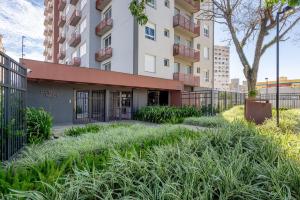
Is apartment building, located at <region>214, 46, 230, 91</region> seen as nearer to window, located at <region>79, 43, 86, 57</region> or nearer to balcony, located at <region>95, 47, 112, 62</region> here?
window, located at <region>79, 43, 86, 57</region>

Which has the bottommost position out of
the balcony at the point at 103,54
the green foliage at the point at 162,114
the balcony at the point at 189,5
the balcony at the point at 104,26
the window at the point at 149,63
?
the green foliage at the point at 162,114

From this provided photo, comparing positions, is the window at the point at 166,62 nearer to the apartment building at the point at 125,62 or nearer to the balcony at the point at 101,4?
the apartment building at the point at 125,62

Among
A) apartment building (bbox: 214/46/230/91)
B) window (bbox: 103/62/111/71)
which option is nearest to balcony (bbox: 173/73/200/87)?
window (bbox: 103/62/111/71)

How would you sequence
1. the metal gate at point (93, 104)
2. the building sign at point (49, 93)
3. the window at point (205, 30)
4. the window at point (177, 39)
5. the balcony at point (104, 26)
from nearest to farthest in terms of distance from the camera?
the building sign at point (49, 93)
the metal gate at point (93, 104)
the balcony at point (104, 26)
the window at point (177, 39)
the window at point (205, 30)

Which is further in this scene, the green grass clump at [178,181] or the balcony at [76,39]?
the balcony at [76,39]

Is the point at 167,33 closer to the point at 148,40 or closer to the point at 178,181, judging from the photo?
the point at 148,40

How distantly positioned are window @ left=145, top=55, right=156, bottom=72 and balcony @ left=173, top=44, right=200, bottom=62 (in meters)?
3.20

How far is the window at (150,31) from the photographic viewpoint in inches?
777

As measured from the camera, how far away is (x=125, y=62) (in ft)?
64.1

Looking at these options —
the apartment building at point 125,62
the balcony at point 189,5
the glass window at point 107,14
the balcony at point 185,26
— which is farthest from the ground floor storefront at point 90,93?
the balcony at point 189,5

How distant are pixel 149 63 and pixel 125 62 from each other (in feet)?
7.37

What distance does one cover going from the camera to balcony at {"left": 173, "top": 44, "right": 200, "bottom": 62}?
72.7 ft

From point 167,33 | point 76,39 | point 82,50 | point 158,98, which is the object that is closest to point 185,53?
point 167,33

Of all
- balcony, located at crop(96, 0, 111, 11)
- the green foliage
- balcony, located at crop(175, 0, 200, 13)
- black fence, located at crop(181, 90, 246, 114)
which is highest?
balcony, located at crop(175, 0, 200, 13)
